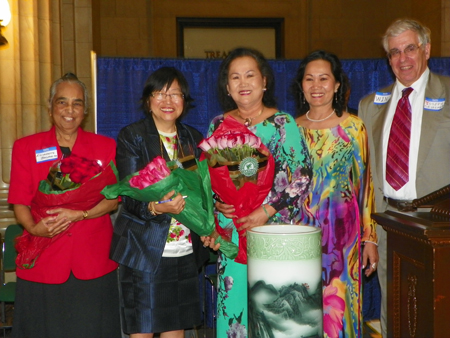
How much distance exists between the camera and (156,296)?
8.80 ft

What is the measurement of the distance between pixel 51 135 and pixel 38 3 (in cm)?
358

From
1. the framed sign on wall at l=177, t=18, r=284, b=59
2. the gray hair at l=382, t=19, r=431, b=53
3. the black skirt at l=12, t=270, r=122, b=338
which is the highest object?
the framed sign on wall at l=177, t=18, r=284, b=59

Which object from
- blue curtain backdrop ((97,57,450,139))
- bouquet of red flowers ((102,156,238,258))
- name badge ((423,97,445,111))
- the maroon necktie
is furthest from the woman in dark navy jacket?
blue curtain backdrop ((97,57,450,139))

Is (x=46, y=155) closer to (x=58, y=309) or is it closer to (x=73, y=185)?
(x=73, y=185)

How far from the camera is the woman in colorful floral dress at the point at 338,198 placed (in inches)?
112

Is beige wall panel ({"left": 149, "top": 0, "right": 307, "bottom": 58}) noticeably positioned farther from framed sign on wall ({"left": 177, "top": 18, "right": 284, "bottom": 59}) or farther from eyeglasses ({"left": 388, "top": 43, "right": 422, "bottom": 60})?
eyeglasses ({"left": 388, "top": 43, "right": 422, "bottom": 60})

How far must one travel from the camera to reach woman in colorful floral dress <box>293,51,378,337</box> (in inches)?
112

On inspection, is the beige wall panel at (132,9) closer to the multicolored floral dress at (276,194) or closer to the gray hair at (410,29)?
the gray hair at (410,29)

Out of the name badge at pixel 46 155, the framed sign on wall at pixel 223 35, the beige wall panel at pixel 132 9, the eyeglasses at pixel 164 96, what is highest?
the beige wall panel at pixel 132 9

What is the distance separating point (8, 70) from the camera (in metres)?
5.71

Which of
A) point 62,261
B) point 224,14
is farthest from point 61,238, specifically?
point 224,14

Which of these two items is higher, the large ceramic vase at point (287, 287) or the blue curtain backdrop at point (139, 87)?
the blue curtain backdrop at point (139, 87)

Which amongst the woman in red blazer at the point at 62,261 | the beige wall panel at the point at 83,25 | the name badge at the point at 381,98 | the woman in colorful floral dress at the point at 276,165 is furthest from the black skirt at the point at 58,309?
the beige wall panel at the point at 83,25

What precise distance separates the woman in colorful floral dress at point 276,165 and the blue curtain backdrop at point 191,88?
93.7 inches
